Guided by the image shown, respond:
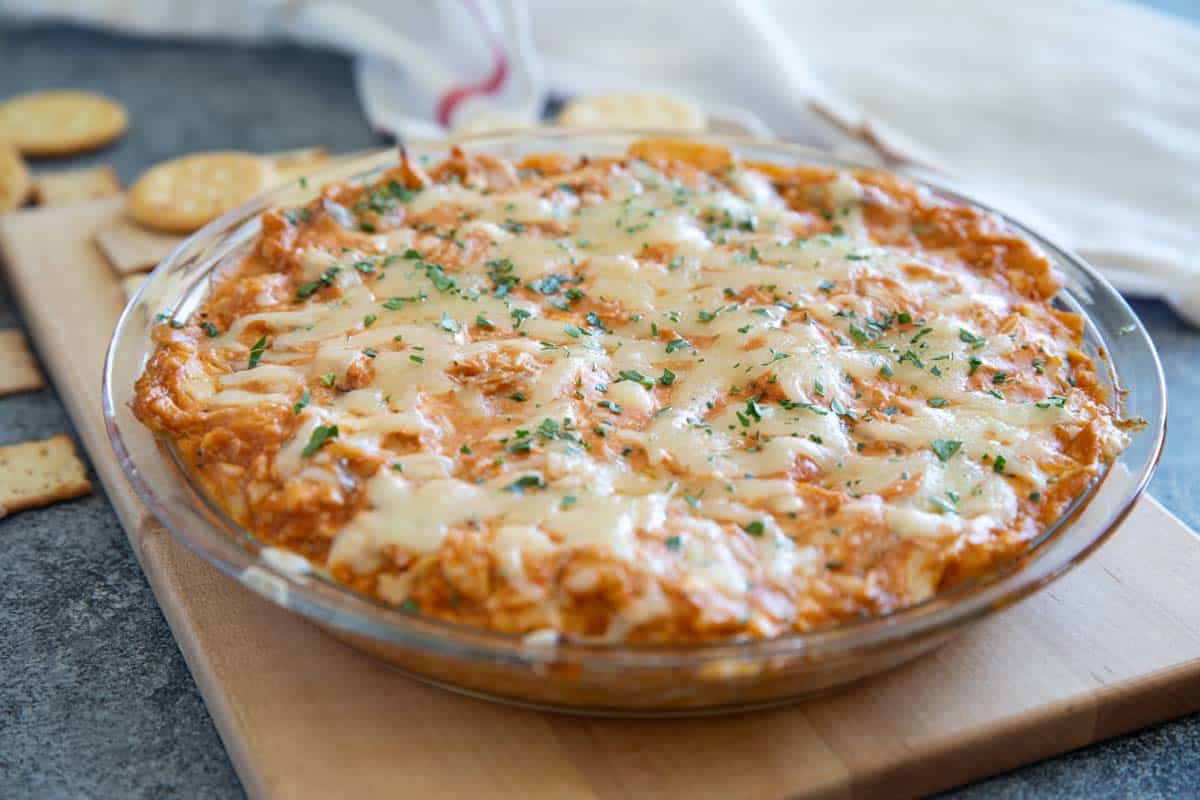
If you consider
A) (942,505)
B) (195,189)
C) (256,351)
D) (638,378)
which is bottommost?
(195,189)

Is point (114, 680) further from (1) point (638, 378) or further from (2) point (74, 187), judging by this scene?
(2) point (74, 187)

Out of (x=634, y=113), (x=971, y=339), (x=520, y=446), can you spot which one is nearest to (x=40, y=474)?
(x=520, y=446)

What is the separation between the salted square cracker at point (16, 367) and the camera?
11.3 ft

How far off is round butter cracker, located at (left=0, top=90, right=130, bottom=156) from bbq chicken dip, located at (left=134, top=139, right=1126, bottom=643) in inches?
76.4

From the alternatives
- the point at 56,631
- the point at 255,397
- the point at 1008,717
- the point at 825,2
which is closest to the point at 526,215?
the point at 255,397

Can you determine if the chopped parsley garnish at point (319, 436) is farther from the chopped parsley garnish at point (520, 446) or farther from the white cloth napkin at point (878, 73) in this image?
the white cloth napkin at point (878, 73)

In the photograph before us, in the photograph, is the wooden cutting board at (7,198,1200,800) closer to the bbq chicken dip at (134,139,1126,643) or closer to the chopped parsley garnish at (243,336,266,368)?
the bbq chicken dip at (134,139,1126,643)

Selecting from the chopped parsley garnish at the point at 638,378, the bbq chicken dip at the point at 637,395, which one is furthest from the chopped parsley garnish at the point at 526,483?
the chopped parsley garnish at the point at 638,378

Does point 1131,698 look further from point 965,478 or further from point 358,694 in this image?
point 358,694

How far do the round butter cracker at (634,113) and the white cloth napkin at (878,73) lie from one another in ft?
0.85

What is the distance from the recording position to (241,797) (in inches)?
89.3

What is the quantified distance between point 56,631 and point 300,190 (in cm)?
134

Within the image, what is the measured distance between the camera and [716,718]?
2.25 metres

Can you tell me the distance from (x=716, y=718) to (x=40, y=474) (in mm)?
1794
